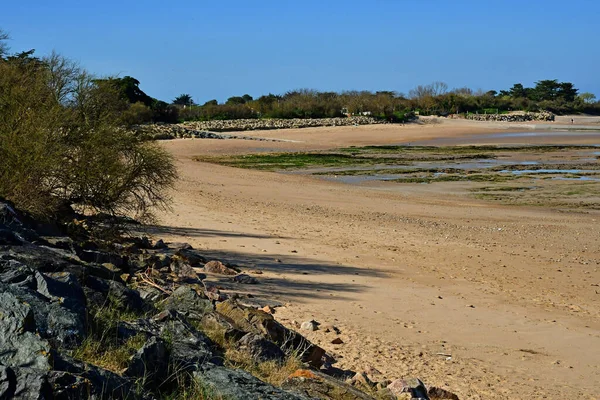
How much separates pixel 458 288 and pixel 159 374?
7836 millimetres

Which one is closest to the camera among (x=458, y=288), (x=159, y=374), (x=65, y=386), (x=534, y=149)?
(x=65, y=386)

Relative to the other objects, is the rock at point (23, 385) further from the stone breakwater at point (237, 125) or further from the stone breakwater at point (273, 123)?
the stone breakwater at point (273, 123)

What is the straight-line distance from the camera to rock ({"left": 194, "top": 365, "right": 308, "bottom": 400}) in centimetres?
433

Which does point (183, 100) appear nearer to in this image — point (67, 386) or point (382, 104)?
point (382, 104)

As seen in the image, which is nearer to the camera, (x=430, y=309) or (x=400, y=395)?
(x=400, y=395)

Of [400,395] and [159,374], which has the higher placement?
[159,374]

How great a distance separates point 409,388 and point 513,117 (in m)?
84.2

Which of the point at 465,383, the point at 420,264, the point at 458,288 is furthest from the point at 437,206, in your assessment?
the point at 465,383

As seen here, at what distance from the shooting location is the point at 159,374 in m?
4.63

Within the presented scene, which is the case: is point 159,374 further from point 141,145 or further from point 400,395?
point 141,145

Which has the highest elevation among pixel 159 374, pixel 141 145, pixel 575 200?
pixel 141 145

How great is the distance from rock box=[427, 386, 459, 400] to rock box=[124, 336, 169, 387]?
2.71 m

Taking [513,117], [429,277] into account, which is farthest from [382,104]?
[429,277]

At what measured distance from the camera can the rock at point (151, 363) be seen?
178 inches
